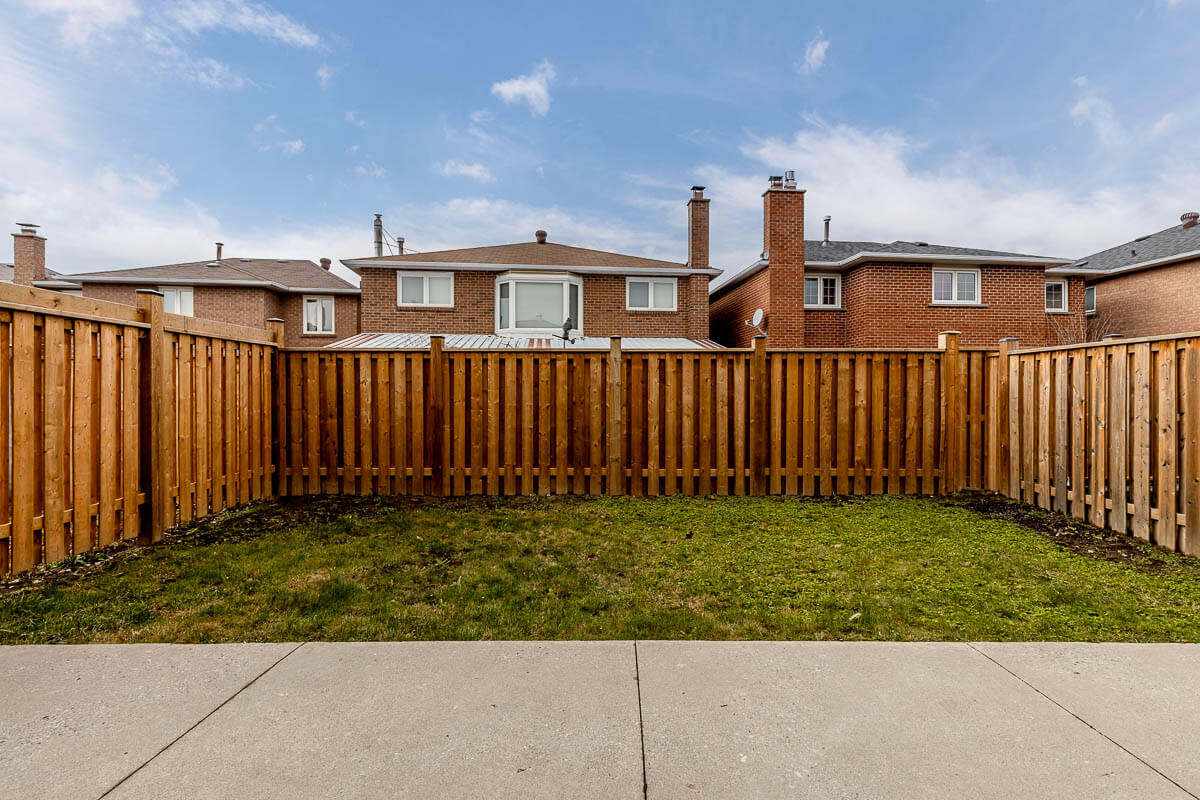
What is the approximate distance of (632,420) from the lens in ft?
25.7

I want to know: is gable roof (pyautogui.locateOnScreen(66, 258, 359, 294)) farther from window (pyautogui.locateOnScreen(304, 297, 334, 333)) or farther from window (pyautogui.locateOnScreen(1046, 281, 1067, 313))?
window (pyautogui.locateOnScreen(1046, 281, 1067, 313))

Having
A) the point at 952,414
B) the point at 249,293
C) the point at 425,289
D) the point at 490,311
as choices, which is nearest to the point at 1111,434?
the point at 952,414

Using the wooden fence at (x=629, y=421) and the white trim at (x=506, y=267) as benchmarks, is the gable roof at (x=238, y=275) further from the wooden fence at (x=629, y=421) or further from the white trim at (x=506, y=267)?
the wooden fence at (x=629, y=421)

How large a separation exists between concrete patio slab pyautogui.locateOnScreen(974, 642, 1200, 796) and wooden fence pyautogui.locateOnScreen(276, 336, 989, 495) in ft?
15.1

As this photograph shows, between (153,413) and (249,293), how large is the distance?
18420 millimetres

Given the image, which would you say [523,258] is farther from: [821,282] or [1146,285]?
[1146,285]

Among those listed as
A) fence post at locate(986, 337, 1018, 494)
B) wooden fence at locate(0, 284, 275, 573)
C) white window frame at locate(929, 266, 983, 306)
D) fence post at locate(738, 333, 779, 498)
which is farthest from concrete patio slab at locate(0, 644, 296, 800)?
white window frame at locate(929, 266, 983, 306)

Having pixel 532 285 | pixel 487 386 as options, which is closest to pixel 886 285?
pixel 532 285

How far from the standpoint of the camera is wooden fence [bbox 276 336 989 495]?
7.70 meters

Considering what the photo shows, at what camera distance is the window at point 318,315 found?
73.4ft

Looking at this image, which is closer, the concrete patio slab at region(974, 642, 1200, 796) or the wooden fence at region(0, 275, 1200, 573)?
the concrete patio slab at region(974, 642, 1200, 796)

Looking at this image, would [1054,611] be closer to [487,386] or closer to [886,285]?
[487,386]

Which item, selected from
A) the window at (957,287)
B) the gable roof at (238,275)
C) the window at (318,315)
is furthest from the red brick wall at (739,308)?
the window at (318,315)

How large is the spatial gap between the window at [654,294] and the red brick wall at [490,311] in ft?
0.68
